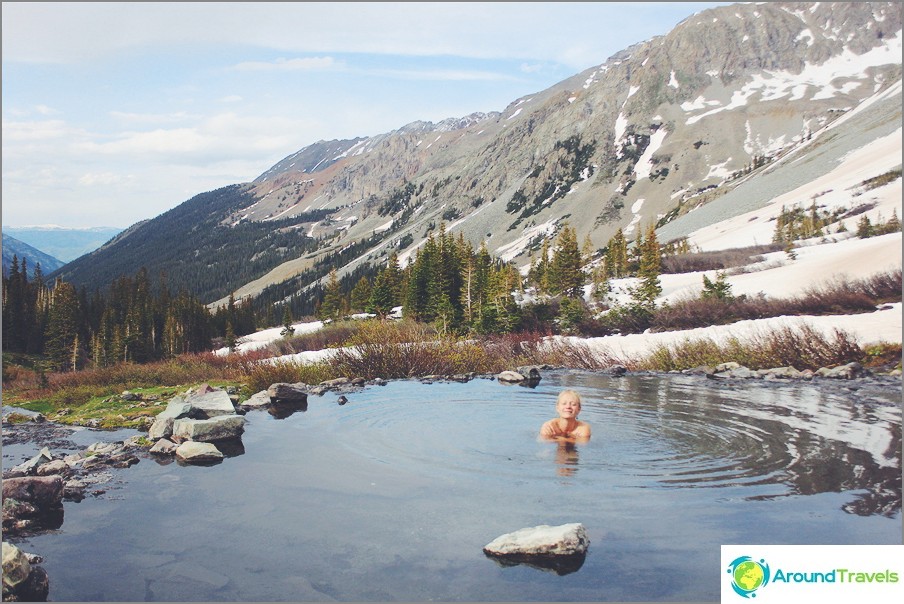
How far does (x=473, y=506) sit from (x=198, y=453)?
4.99 metres

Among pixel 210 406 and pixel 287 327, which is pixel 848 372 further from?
pixel 287 327

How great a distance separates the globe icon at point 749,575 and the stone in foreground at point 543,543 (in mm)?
1450

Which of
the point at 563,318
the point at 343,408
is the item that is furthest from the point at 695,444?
the point at 563,318

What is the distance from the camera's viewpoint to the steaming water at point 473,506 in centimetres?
579

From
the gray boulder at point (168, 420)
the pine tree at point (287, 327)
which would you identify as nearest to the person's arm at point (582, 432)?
the gray boulder at point (168, 420)

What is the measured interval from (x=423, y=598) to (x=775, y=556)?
2.96m

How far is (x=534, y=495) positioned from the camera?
7.92m

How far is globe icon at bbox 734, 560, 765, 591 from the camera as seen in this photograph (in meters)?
5.13

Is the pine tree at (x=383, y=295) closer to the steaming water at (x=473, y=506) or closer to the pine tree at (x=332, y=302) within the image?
the pine tree at (x=332, y=302)

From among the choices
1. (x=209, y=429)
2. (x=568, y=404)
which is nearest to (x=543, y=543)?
(x=568, y=404)

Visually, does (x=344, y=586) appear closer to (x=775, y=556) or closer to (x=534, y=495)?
(x=534, y=495)

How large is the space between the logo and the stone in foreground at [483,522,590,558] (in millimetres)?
1432

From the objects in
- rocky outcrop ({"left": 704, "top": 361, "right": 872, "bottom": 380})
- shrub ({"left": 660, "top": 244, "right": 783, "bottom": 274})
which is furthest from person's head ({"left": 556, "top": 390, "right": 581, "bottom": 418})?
shrub ({"left": 660, "top": 244, "right": 783, "bottom": 274})

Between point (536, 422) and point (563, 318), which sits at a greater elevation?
point (563, 318)
